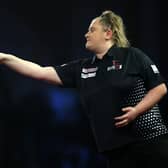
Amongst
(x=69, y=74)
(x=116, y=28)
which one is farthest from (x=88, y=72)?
(x=116, y=28)

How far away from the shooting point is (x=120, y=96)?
1454 millimetres

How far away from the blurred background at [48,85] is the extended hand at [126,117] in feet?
3.66

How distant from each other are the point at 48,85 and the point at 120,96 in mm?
A: 1137

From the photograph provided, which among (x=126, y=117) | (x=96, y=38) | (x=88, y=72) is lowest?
(x=126, y=117)

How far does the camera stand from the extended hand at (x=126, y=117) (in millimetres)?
1415

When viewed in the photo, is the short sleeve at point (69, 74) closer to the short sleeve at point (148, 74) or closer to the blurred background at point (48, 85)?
the short sleeve at point (148, 74)

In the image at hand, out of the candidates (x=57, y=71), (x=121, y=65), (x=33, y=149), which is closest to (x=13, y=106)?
(x=33, y=149)

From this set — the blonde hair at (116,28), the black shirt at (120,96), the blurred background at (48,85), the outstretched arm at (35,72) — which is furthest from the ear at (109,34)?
the blurred background at (48,85)

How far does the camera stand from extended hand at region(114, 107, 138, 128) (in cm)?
142

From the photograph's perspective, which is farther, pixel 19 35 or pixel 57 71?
pixel 19 35

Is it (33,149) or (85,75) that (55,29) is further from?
(85,75)

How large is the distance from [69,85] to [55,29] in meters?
1.02

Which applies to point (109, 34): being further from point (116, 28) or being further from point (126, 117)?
point (126, 117)

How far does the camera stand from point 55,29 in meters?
2.59
